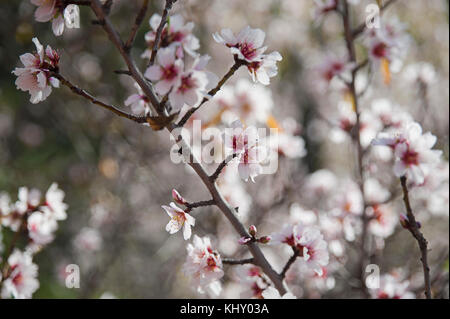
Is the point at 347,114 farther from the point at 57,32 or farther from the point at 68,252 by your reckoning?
the point at 68,252

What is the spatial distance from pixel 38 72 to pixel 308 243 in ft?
2.31

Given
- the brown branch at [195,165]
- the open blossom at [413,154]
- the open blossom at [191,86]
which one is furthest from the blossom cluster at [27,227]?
the open blossom at [413,154]

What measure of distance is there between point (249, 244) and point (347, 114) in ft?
3.44

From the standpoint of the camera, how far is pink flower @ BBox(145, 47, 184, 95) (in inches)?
30.9

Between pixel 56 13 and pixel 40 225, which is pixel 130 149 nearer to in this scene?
pixel 40 225

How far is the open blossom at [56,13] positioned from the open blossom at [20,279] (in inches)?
30.2

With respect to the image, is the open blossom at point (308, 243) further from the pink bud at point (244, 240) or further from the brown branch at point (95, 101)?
the brown branch at point (95, 101)

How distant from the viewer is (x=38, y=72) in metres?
0.90

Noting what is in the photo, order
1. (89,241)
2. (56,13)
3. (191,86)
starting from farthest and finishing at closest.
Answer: (89,241) < (56,13) < (191,86)

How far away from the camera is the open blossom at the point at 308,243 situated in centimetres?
100

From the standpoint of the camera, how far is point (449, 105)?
→ 2.35m

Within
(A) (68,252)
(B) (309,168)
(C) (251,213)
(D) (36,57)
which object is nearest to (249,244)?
(D) (36,57)

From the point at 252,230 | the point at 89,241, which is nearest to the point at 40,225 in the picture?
the point at 252,230

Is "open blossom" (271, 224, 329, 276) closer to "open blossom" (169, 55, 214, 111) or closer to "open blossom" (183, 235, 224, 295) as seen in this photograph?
"open blossom" (183, 235, 224, 295)
